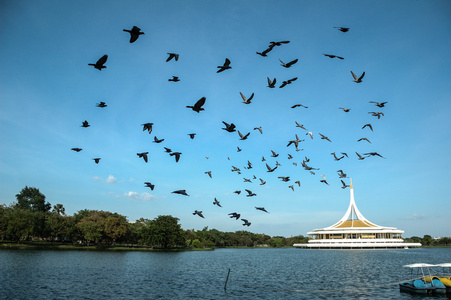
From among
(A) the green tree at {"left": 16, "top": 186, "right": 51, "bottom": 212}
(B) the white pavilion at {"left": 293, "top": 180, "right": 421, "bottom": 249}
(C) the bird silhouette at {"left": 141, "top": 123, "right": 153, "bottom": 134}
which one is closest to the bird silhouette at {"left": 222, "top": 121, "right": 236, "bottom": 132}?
(C) the bird silhouette at {"left": 141, "top": 123, "right": 153, "bottom": 134}

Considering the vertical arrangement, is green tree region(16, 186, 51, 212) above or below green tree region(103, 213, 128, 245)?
above

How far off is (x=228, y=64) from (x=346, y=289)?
30356mm

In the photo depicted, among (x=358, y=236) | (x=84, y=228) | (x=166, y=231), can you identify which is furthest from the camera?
(x=358, y=236)

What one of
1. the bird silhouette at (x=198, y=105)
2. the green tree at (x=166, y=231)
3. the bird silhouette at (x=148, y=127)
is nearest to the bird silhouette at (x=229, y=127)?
the bird silhouette at (x=198, y=105)

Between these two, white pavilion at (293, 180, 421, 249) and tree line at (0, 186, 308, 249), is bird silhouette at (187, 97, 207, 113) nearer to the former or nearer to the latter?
tree line at (0, 186, 308, 249)

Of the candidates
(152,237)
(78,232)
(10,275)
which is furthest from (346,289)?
(78,232)

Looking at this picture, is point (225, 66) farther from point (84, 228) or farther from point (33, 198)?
point (33, 198)

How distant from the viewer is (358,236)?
167500 mm

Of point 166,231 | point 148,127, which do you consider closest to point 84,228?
point 166,231

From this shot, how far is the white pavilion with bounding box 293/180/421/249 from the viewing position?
6029 inches

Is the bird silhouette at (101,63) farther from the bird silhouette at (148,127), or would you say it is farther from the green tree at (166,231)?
the green tree at (166,231)

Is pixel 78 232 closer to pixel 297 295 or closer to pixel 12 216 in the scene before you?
pixel 12 216

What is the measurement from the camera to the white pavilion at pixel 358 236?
153125 millimetres

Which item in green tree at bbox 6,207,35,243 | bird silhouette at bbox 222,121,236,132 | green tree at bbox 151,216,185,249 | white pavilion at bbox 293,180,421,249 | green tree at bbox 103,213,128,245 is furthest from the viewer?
white pavilion at bbox 293,180,421,249
